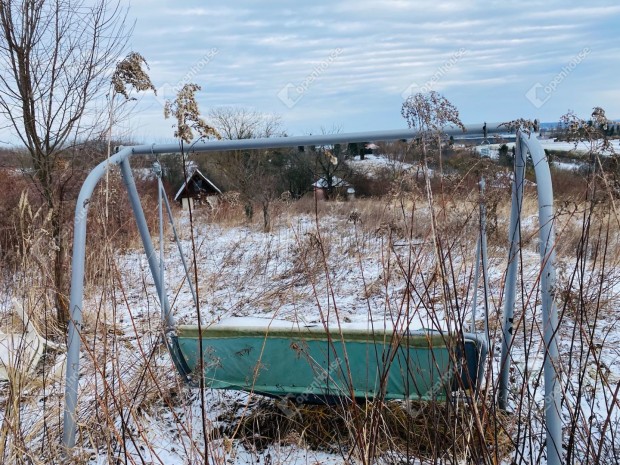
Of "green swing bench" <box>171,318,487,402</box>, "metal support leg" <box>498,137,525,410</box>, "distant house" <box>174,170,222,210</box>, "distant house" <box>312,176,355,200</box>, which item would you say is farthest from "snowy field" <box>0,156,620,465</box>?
"distant house" <box>312,176,355,200</box>

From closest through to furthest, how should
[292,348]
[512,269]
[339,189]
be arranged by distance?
[292,348], [512,269], [339,189]

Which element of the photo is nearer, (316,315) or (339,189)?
(316,315)

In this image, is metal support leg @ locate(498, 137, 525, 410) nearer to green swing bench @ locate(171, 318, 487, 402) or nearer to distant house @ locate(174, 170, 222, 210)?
green swing bench @ locate(171, 318, 487, 402)

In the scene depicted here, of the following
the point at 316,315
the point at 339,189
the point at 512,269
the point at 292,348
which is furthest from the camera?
the point at 339,189

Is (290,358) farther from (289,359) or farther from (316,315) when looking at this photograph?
(316,315)

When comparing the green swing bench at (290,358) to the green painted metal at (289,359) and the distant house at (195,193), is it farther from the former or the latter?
the distant house at (195,193)

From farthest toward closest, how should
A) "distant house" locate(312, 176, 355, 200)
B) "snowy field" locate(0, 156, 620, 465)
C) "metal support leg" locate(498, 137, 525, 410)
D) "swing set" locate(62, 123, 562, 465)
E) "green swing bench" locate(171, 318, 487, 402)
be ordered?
"distant house" locate(312, 176, 355, 200)
"green swing bench" locate(171, 318, 487, 402)
"swing set" locate(62, 123, 562, 465)
"metal support leg" locate(498, 137, 525, 410)
"snowy field" locate(0, 156, 620, 465)

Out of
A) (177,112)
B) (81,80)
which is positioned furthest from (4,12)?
(177,112)

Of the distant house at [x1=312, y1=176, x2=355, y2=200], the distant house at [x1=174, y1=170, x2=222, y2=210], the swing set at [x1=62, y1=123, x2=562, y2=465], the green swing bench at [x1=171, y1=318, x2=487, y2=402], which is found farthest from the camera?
the distant house at [x1=312, y1=176, x2=355, y2=200]

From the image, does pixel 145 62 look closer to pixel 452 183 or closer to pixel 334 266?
pixel 452 183

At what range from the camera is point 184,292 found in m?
5.80

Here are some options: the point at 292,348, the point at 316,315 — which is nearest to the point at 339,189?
the point at 316,315

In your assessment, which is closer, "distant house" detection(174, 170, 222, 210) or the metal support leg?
"distant house" detection(174, 170, 222, 210)

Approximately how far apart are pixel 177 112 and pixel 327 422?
179 centimetres
